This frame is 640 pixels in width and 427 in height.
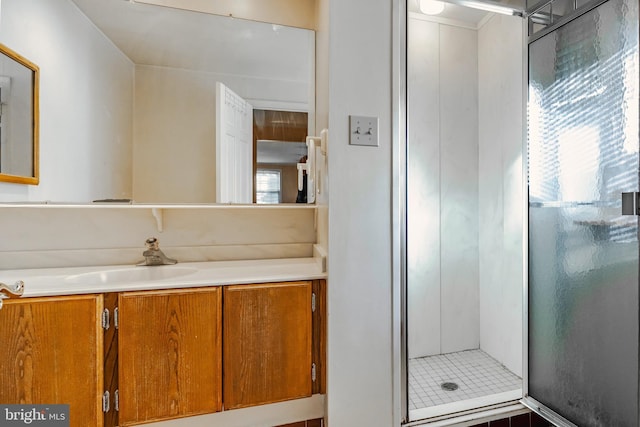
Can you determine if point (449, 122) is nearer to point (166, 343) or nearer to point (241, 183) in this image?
point (241, 183)

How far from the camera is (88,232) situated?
145 centimetres

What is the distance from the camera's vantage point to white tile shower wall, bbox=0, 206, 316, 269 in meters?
1.38

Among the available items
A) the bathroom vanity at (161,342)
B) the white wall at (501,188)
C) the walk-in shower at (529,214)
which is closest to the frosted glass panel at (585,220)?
the walk-in shower at (529,214)

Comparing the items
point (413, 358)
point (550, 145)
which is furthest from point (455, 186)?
point (413, 358)

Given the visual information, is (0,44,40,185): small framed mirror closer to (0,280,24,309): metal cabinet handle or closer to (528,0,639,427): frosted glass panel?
(0,280,24,309): metal cabinet handle

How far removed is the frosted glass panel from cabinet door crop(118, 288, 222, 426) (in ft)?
4.83

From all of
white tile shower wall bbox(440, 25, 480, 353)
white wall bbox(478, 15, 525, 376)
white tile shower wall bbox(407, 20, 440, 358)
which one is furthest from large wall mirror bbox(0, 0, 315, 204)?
white wall bbox(478, 15, 525, 376)

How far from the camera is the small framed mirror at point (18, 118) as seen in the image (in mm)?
1270

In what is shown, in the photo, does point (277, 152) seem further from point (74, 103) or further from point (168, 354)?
point (168, 354)

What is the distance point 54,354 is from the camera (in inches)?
40.9

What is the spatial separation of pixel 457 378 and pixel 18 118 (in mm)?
2521

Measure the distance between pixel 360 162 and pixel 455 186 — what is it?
4.04ft

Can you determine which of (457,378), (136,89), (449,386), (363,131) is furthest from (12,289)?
(457,378)

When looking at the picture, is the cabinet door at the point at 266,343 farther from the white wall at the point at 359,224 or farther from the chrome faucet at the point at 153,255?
the chrome faucet at the point at 153,255
